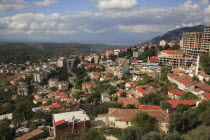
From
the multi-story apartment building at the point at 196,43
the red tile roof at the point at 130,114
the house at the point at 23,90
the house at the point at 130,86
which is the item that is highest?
the multi-story apartment building at the point at 196,43

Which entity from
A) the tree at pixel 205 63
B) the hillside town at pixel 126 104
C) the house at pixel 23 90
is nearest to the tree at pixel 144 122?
the hillside town at pixel 126 104

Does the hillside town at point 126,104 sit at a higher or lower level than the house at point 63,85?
higher

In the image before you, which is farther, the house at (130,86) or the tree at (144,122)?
the house at (130,86)

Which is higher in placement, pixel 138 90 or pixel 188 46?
pixel 188 46

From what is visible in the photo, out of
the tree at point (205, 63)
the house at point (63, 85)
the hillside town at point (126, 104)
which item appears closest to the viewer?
the hillside town at point (126, 104)

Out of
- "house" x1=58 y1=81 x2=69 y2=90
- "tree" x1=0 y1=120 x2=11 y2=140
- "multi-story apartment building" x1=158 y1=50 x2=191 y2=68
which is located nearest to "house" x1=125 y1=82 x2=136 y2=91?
"multi-story apartment building" x1=158 y1=50 x2=191 y2=68

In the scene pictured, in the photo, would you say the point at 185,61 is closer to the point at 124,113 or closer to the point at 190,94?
the point at 190,94

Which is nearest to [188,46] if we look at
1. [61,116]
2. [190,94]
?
[190,94]

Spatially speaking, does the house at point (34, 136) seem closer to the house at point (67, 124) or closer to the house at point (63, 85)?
the house at point (67, 124)
